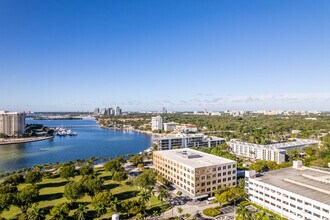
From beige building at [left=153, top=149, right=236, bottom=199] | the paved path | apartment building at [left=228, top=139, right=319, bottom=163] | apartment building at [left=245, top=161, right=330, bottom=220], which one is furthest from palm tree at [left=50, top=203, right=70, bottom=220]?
apartment building at [left=228, top=139, right=319, bottom=163]

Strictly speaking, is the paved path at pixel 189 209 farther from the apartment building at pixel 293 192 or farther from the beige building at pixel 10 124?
the beige building at pixel 10 124

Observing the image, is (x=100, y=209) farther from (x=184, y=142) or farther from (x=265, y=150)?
(x=184, y=142)

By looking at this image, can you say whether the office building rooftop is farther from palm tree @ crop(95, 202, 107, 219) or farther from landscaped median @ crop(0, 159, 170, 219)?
palm tree @ crop(95, 202, 107, 219)

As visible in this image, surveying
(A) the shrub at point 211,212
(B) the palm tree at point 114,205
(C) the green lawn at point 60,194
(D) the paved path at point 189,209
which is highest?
(B) the palm tree at point 114,205

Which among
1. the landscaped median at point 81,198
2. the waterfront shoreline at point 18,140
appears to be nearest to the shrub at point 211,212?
the landscaped median at point 81,198

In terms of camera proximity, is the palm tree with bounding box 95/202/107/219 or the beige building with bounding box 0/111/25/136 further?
the beige building with bounding box 0/111/25/136

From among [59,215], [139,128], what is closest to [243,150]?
[59,215]

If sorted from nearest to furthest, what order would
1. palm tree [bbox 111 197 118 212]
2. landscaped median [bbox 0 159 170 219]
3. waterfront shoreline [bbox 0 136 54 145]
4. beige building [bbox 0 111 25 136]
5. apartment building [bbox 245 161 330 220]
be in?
1. apartment building [bbox 245 161 330 220]
2. landscaped median [bbox 0 159 170 219]
3. palm tree [bbox 111 197 118 212]
4. waterfront shoreline [bbox 0 136 54 145]
5. beige building [bbox 0 111 25 136]
